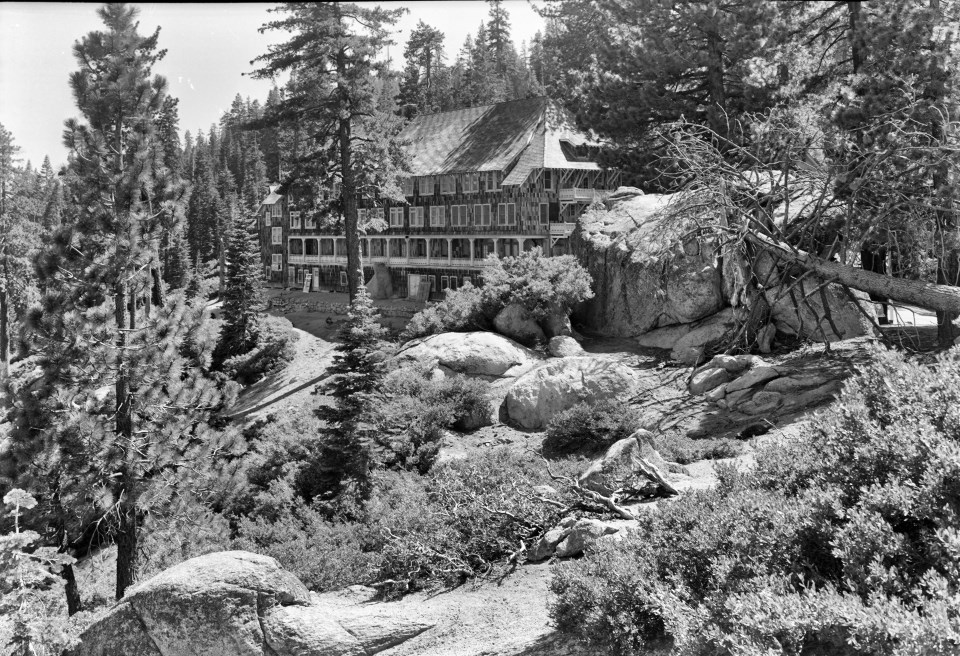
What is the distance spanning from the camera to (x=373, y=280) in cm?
5169

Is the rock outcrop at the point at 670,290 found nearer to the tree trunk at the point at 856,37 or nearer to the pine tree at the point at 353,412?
the tree trunk at the point at 856,37

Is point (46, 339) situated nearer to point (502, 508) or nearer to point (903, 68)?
point (502, 508)

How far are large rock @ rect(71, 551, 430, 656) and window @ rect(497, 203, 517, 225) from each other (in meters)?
34.6

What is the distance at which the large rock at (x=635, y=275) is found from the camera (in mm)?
23391

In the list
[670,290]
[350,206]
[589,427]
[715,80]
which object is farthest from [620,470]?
[350,206]

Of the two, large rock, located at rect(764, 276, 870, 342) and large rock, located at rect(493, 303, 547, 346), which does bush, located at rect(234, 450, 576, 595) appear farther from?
large rock, located at rect(493, 303, 547, 346)

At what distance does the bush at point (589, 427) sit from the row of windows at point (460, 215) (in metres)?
24.1

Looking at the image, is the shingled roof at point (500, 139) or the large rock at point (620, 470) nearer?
the large rock at point (620, 470)

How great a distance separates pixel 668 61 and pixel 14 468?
72.7 ft

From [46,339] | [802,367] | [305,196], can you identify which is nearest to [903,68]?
[802,367]

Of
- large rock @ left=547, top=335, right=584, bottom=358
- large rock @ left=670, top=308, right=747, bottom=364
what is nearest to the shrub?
large rock @ left=670, top=308, right=747, bottom=364

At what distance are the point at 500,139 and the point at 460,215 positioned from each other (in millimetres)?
5060

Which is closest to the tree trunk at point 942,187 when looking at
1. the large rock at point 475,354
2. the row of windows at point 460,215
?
the large rock at point 475,354

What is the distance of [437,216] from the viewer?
156 ft
